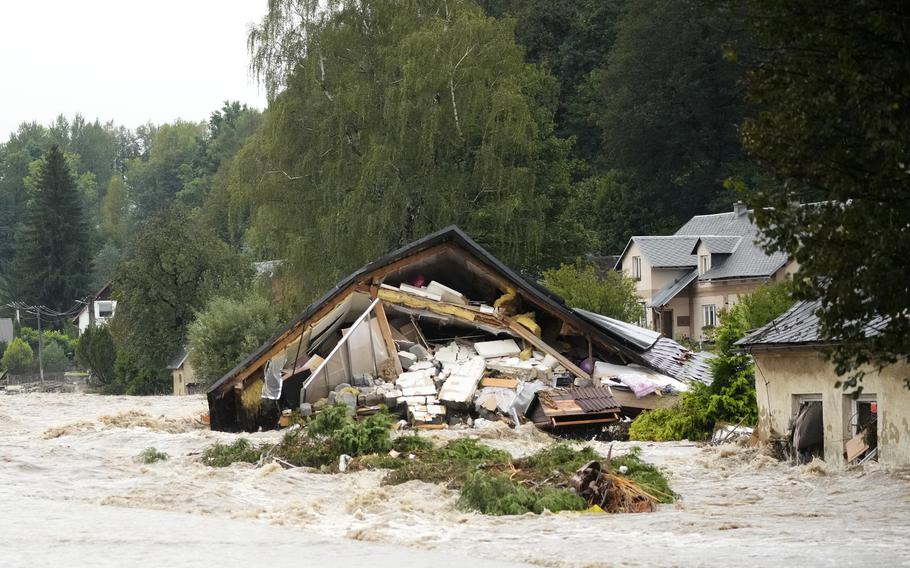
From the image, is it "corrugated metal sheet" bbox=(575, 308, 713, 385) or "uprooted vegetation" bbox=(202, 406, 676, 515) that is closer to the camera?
"uprooted vegetation" bbox=(202, 406, 676, 515)

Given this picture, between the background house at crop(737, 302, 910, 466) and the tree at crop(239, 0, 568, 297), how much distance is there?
857 inches

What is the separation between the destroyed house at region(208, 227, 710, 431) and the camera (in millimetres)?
28000

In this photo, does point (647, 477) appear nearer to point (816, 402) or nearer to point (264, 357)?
point (816, 402)

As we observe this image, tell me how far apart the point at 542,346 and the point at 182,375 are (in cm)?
4093

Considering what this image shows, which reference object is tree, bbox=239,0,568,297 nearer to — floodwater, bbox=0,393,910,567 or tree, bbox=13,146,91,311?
floodwater, bbox=0,393,910,567

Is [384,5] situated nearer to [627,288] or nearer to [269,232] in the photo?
[269,232]

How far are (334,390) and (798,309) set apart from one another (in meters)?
10.1

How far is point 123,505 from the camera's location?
741 inches

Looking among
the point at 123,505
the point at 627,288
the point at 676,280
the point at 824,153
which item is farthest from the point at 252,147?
the point at 824,153

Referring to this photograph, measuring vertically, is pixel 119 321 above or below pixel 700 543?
above

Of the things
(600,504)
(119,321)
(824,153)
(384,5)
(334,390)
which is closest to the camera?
(824,153)

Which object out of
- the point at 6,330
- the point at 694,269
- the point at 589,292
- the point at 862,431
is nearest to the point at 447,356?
the point at 862,431

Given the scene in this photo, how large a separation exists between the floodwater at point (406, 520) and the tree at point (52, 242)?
9121 cm

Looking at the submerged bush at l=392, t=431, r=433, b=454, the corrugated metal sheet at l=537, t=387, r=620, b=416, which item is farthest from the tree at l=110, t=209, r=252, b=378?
the submerged bush at l=392, t=431, r=433, b=454
